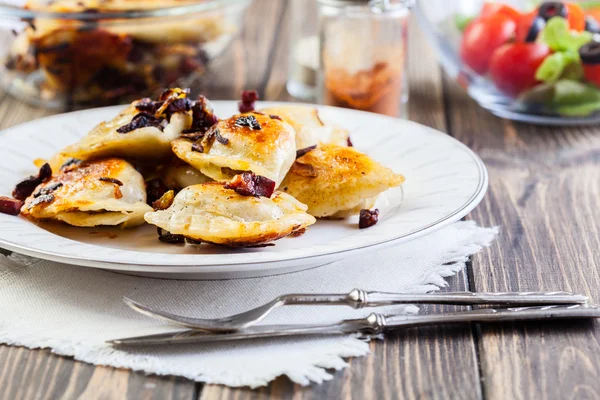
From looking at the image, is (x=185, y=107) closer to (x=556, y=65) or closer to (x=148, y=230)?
(x=148, y=230)

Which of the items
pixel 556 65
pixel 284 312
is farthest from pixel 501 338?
pixel 556 65

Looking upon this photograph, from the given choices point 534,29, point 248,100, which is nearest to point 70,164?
point 248,100

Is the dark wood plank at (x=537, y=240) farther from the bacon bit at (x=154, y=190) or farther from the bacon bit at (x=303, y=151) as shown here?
the bacon bit at (x=154, y=190)

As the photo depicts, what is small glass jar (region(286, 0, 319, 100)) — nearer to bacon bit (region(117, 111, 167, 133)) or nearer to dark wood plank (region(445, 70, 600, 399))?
dark wood plank (region(445, 70, 600, 399))

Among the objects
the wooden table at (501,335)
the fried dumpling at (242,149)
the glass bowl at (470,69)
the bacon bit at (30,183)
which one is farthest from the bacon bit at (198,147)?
the glass bowl at (470,69)

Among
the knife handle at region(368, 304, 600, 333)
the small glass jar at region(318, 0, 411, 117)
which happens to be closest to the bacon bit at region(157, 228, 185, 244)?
the knife handle at region(368, 304, 600, 333)

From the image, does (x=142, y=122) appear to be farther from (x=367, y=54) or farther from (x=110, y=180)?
(x=367, y=54)

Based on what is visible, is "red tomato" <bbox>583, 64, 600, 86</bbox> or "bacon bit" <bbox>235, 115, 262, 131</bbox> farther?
"red tomato" <bbox>583, 64, 600, 86</bbox>
